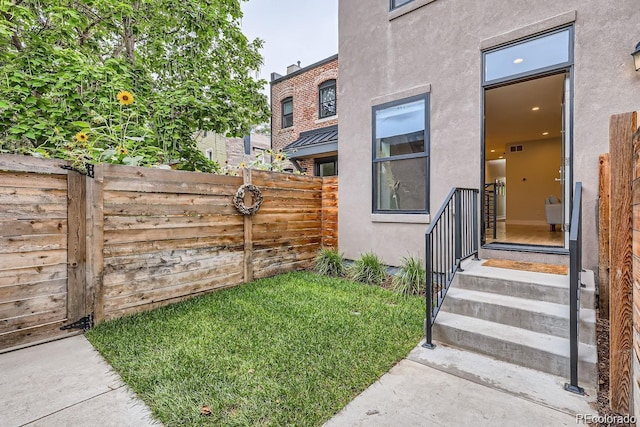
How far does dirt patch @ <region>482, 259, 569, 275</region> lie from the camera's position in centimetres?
322

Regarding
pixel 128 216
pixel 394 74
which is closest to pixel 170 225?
pixel 128 216

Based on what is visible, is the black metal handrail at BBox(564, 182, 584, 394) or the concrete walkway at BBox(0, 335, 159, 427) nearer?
the concrete walkway at BBox(0, 335, 159, 427)

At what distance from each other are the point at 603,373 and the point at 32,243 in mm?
4963

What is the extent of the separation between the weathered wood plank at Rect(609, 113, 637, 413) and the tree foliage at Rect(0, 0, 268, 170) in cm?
437

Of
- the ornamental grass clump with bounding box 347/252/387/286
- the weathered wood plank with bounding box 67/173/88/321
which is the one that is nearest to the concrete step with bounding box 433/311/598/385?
the ornamental grass clump with bounding box 347/252/387/286

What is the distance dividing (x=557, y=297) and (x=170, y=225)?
14.1 ft

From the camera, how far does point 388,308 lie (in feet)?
11.6

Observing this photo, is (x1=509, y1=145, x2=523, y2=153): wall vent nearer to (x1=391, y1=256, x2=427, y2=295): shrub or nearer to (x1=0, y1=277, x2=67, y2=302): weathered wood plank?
(x1=391, y1=256, x2=427, y2=295): shrub

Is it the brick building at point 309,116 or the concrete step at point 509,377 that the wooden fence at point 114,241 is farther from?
the brick building at point 309,116

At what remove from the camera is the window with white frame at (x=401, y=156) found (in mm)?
4570

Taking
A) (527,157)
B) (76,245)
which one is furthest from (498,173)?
(76,245)

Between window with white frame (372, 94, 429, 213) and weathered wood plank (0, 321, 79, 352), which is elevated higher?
window with white frame (372, 94, 429, 213)

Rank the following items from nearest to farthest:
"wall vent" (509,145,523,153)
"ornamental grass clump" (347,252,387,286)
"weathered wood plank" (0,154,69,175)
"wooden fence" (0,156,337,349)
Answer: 1. "weathered wood plank" (0,154,69,175)
2. "wooden fence" (0,156,337,349)
3. "ornamental grass clump" (347,252,387,286)
4. "wall vent" (509,145,523,153)

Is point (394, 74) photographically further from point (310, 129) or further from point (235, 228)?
point (310, 129)
